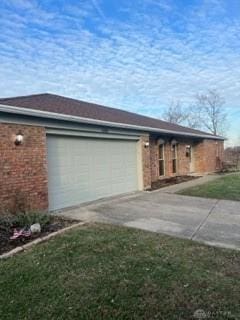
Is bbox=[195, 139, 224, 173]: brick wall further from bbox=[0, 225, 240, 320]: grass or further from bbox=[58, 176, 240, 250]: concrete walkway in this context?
bbox=[0, 225, 240, 320]: grass

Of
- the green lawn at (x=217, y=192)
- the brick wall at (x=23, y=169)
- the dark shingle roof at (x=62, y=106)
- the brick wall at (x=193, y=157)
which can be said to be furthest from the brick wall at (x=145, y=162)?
the brick wall at (x=23, y=169)

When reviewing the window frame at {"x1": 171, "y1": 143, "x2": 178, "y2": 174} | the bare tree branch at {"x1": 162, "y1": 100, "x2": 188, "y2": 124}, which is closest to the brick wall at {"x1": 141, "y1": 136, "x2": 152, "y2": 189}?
the window frame at {"x1": 171, "y1": 143, "x2": 178, "y2": 174}

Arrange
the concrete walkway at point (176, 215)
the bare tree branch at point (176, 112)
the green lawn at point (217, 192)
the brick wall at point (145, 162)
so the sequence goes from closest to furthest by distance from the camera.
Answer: the concrete walkway at point (176, 215) → the green lawn at point (217, 192) → the brick wall at point (145, 162) → the bare tree branch at point (176, 112)

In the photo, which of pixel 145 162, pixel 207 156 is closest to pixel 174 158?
pixel 207 156

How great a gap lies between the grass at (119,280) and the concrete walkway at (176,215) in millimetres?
847

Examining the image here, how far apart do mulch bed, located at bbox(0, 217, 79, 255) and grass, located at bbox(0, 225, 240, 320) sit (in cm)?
43

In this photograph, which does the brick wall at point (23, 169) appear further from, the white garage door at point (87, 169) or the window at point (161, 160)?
the window at point (161, 160)

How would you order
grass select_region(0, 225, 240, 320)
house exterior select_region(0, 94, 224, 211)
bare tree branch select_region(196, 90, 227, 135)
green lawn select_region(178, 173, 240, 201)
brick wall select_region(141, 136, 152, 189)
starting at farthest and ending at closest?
bare tree branch select_region(196, 90, 227, 135), brick wall select_region(141, 136, 152, 189), green lawn select_region(178, 173, 240, 201), house exterior select_region(0, 94, 224, 211), grass select_region(0, 225, 240, 320)

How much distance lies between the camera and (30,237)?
5922 mm

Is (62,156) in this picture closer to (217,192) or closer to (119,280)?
(119,280)

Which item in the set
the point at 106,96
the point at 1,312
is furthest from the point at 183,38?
the point at 106,96

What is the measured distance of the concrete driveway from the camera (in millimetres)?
6506

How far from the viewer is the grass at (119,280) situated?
3.57m

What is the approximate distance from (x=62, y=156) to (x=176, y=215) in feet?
11.8
